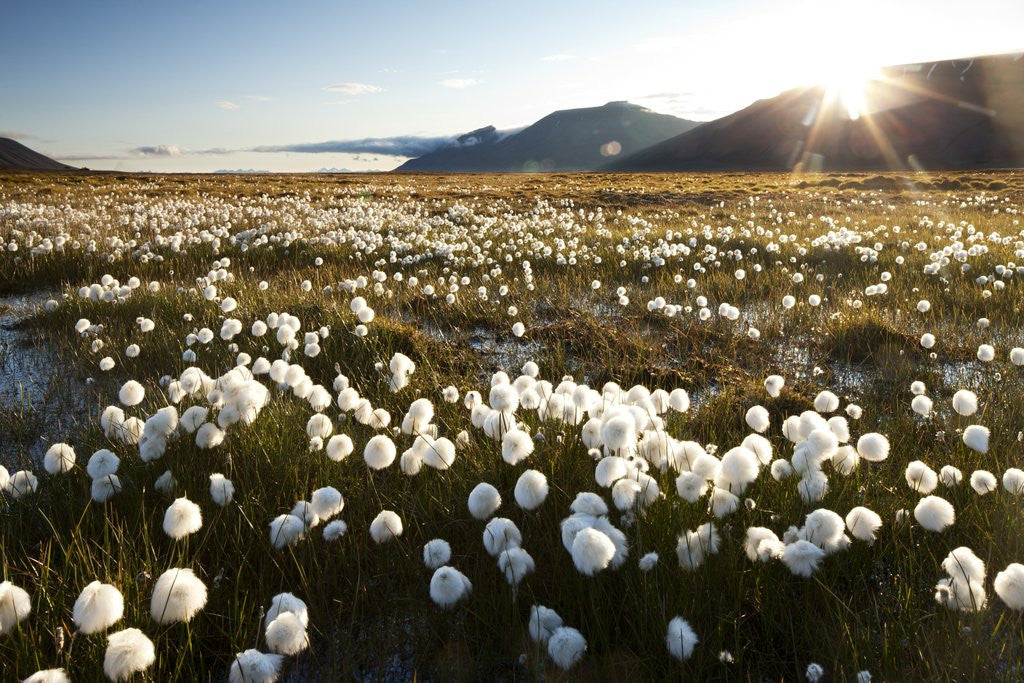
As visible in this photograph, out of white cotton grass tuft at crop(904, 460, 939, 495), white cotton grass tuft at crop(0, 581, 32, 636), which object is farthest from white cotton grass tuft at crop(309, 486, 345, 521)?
white cotton grass tuft at crop(904, 460, 939, 495)

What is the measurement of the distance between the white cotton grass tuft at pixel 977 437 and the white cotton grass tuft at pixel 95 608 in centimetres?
302

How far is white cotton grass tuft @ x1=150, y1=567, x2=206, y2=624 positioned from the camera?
1.57 metres

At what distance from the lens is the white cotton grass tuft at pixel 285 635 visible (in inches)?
59.4

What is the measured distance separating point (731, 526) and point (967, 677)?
2.37 ft

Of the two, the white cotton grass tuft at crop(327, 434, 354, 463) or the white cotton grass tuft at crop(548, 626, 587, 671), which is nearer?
the white cotton grass tuft at crop(548, 626, 587, 671)

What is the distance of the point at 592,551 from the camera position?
1.63 meters

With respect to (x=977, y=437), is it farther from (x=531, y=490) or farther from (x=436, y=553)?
(x=436, y=553)

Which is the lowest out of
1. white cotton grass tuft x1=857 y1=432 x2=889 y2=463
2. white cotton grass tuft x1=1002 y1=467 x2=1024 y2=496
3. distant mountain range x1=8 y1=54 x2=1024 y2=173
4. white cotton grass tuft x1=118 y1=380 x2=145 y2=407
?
white cotton grass tuft x1=1002 y1=467 x2=1024 y2=496

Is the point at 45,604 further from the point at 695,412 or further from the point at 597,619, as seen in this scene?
the point at 695,412

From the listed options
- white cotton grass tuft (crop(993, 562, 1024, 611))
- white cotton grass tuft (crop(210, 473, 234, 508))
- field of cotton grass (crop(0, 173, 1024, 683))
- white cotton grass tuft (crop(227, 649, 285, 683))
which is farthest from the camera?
white cotton grass tuft (crop(210, 473, 234, 508))

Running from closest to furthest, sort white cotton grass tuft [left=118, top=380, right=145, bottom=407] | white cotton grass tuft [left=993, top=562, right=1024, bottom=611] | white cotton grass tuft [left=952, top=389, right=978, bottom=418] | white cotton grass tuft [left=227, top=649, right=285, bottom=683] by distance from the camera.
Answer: white cotton grass tuft [left=227, top=649, right=285, bottom=683]
white cotton grass tuft [left=993, top=562, right=1024, bottom=611]
white cotton grass tuft [left=952, top=389, right=978, bottom=418]
white cotton grass tuft [left=118, top=380, right=145, bottom=407]

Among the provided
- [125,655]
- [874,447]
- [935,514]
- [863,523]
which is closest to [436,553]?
[125,655]

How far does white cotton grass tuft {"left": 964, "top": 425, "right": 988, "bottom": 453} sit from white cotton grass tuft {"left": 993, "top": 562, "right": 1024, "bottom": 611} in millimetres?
966

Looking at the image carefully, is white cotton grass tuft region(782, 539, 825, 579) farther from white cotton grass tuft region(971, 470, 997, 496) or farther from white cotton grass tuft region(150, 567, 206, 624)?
white cotton grass tuft region(150, 567, 206, 624)
